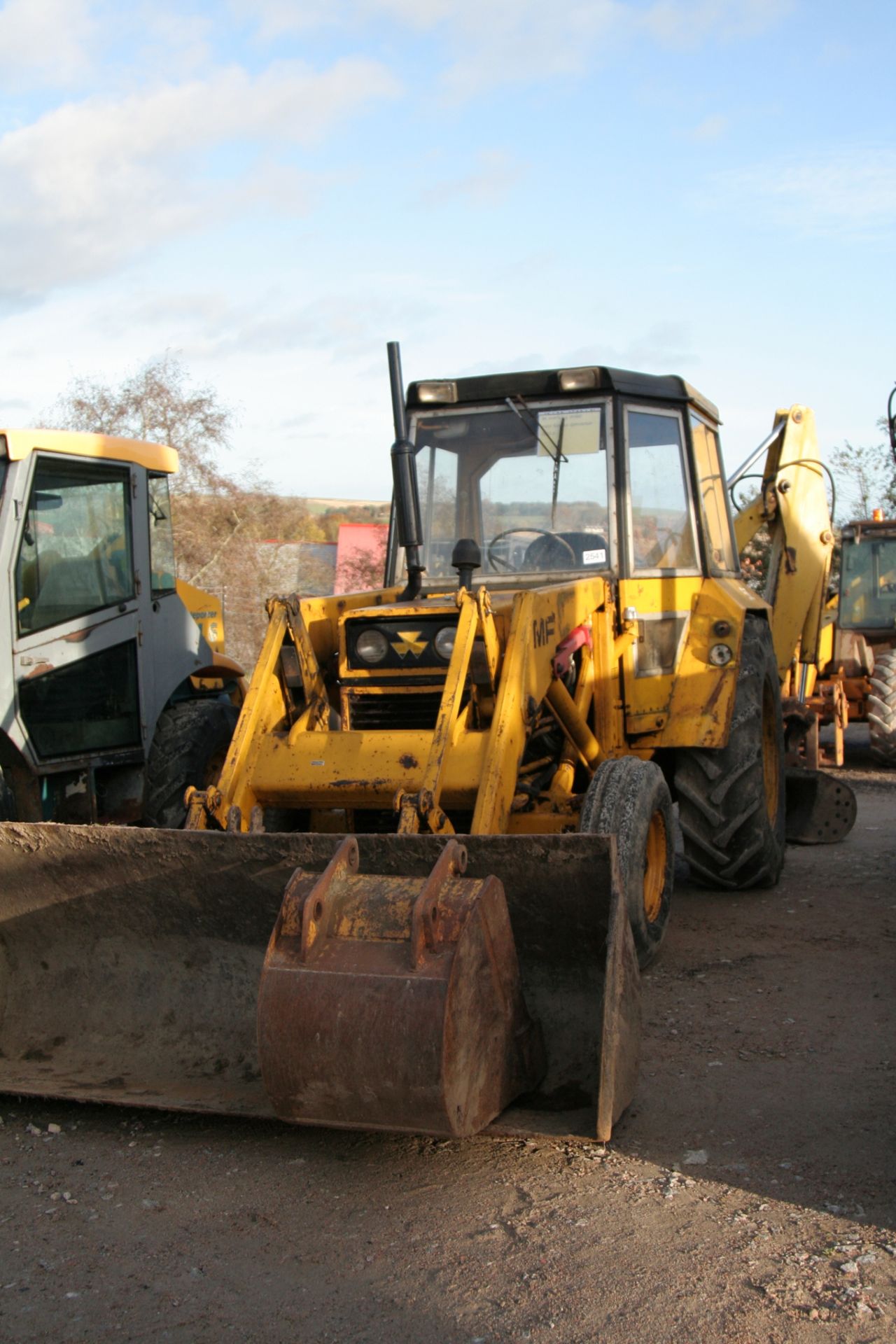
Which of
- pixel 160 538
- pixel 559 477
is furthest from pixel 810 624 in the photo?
pixel 160 538

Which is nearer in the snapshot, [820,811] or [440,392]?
[440,392]

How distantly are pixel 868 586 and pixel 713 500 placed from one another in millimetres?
7453

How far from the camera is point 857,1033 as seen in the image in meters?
4.63

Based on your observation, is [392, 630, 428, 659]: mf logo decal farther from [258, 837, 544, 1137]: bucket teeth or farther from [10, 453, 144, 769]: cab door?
[10, 453, 144, 769]: cab door

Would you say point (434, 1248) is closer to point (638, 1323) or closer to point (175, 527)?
point (638, 1323)

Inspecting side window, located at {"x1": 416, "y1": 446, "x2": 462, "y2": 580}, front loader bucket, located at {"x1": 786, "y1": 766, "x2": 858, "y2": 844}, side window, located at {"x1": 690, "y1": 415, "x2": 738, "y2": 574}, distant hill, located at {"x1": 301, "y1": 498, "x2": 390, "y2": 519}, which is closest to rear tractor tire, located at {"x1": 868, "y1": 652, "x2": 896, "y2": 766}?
front loader bucket, located at {"x1": 786, "y1": 766, "x2": 858, "y2": 844}

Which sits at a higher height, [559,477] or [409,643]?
[559,477]

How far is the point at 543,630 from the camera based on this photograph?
521 cm

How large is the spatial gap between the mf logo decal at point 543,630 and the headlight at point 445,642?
33 centimetres

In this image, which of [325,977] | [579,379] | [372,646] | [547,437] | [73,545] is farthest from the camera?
[73,545]

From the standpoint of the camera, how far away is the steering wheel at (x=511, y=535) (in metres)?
6.17

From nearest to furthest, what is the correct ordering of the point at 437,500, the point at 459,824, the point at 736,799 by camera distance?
the point at 459,824, the point at 736,799, the point at 437,500

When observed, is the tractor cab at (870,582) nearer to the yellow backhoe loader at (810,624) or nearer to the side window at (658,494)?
the yellow backhoe loader at (810,624)

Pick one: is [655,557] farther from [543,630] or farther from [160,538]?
[160,538]
